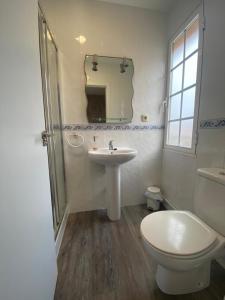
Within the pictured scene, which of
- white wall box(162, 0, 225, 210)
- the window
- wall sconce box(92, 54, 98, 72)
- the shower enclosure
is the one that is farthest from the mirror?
white wall box(162, 0, 225, 210)

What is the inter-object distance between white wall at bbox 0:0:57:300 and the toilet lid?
0.60 meters

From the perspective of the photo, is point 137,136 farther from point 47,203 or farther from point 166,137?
point 47,203

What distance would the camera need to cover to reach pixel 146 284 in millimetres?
1060

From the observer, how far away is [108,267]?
1.19m

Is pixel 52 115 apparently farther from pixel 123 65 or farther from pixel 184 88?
pixel 184 88

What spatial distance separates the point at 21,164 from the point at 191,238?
987 mm

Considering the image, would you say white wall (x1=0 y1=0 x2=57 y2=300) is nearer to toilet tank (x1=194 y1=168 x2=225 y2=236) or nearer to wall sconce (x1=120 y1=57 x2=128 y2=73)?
toilet tank (x1=194 y1=168 x2=225 y2=236)

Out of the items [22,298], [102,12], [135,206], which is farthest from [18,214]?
[102,12]

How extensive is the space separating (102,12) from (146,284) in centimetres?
256

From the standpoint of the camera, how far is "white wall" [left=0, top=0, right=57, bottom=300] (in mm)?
487

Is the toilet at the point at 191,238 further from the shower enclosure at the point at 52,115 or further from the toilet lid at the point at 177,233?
the shower enclosure at the point at 52,115

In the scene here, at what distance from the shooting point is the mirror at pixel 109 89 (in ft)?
5.75

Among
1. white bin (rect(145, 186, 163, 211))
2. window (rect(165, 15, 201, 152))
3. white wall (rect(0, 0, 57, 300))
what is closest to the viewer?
white wall (rect(0, 0, 57, 300))

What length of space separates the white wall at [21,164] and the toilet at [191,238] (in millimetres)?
602
